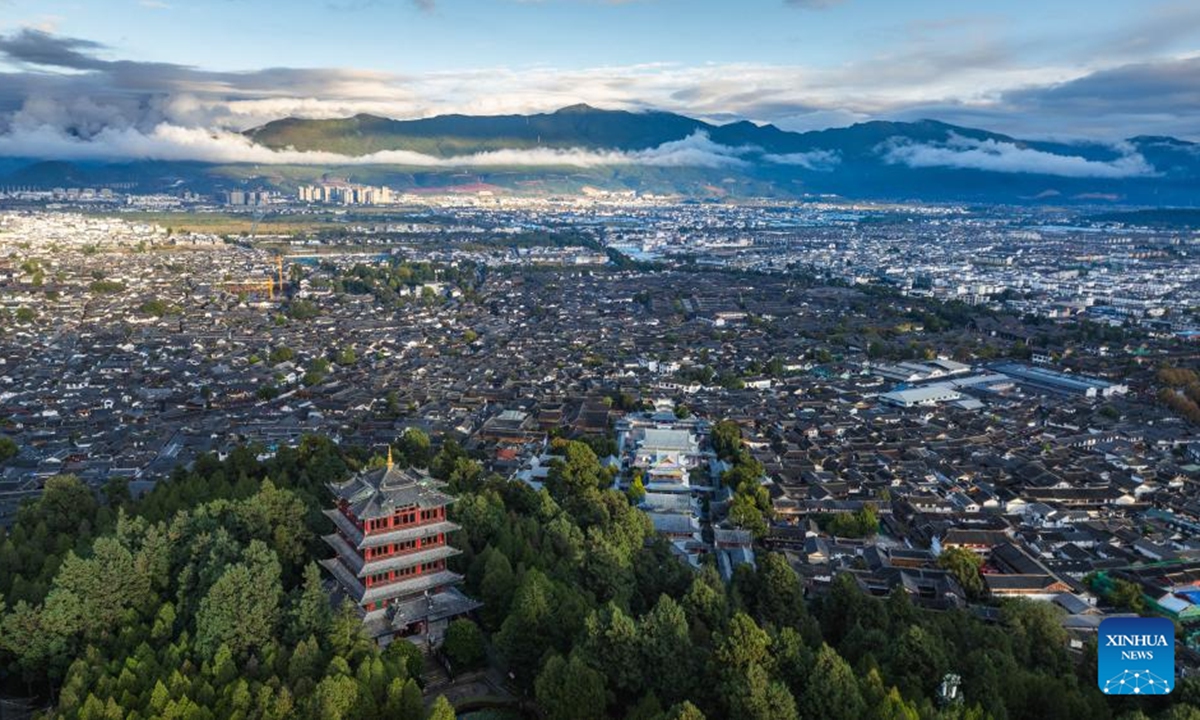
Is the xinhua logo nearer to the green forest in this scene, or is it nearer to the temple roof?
the green forest

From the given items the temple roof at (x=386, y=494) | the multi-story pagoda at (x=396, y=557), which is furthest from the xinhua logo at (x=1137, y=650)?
the temple roof at (x=386, y=494)

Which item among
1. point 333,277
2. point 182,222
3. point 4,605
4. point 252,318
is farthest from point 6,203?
point 4,605

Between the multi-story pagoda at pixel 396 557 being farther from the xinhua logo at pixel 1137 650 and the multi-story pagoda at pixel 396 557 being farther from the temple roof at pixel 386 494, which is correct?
the xinhua logo at pixel 1137 650

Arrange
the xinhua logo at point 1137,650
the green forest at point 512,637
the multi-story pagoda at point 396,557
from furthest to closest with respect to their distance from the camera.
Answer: the multi-story pagoda at point 396,557 → the green forest at point 512,637 → the xinhua logo at point 1137,650

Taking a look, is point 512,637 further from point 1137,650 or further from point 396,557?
point 1137,650

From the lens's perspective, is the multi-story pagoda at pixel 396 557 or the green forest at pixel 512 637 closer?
the green forest at pixel 512 637

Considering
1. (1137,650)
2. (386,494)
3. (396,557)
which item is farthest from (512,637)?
(1137,650)
